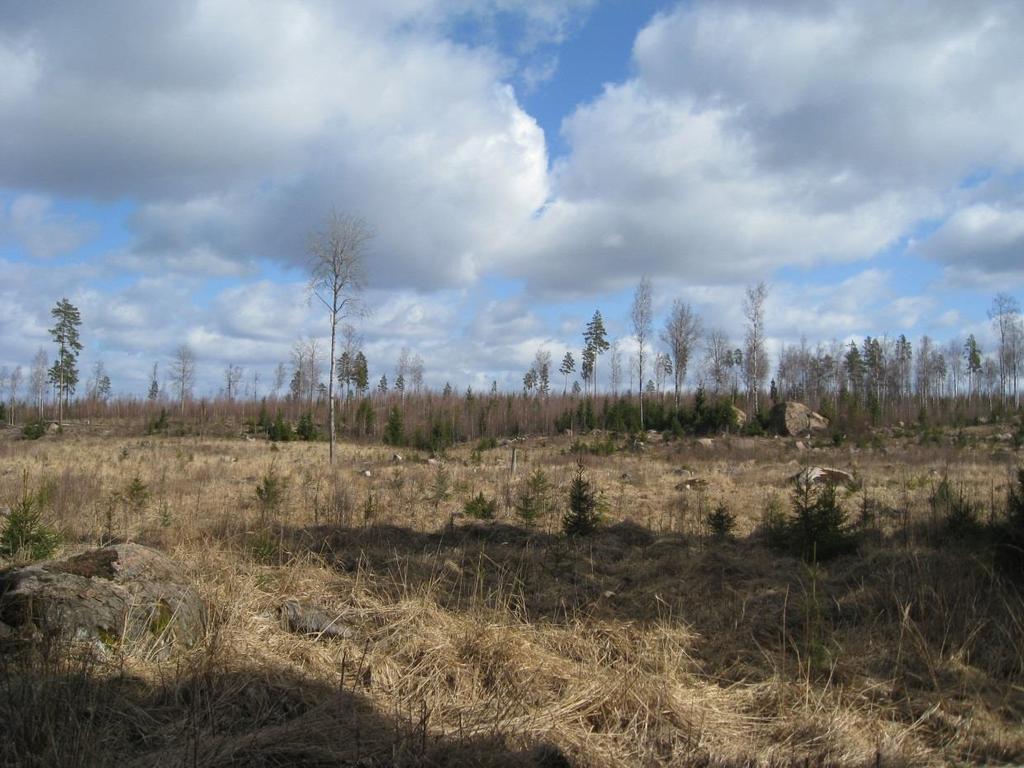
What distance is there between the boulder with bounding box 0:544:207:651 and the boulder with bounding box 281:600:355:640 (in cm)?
70

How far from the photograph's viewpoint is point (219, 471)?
1906 centimetres

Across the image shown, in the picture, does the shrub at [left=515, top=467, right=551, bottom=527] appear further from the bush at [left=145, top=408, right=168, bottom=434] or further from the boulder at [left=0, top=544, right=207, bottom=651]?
the bush at [left=145, top=408, right=168, bottom=434]

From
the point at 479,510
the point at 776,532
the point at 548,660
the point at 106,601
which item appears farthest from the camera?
the point at 479,510

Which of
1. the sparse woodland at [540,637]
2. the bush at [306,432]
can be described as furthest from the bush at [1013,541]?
the bush at [306,432]

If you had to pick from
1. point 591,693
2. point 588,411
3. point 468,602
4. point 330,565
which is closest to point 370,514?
point 330,565

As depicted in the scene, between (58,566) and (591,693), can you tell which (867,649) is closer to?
(591,693)

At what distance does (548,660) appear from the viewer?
492cm

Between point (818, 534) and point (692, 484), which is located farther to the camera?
point (692, 484)

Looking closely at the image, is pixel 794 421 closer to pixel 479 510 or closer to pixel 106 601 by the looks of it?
pixel 479 510

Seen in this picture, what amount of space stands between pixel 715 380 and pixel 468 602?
61486 mm

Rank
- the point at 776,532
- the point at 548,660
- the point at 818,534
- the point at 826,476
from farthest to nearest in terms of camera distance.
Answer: the point at 826,476
the point at 776,532
the point at 818,534
the point at 548,660

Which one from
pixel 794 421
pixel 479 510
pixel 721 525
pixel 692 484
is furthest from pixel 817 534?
pixel 794 421

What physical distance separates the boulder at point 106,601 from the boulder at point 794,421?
1473 inches

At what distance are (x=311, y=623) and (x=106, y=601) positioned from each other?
1.52 m
